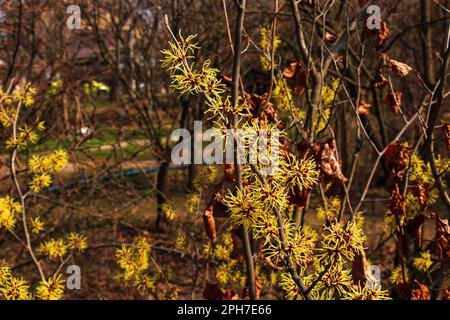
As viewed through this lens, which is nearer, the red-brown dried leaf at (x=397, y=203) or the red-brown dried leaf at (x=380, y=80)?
the red-brown dried leaf at (x=397, y=203)

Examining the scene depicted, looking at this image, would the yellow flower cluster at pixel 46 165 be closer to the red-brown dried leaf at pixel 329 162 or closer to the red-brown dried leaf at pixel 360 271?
the red-brown dried leaf at pixel 329 162

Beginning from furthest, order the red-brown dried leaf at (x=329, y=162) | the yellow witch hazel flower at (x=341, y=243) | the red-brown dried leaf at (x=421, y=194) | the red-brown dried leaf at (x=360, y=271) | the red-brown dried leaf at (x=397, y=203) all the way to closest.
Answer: the red-brown dried leaf at (x=421, y=194) → the red-brown dried leaf at (x=397, y=203) → the red-brown dried leaf at (x=329, y=162) → the red-brown dried leaf at (x=360, y=271) → the yellow witch hazel flower at (x=341, y=243)

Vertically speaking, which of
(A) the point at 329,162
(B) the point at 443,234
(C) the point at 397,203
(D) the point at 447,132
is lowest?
(B) the point at 443,234

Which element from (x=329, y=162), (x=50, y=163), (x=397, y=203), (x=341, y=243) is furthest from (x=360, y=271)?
(x=50, y=163)

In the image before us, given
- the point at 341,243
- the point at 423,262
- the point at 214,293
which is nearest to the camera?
the point at 341,243

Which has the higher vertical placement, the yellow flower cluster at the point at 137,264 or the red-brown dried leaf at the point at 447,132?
the red-brown dried leaf at the point at 447,132

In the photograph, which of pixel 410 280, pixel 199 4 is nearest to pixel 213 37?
pixel 199 4

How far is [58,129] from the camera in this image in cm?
786

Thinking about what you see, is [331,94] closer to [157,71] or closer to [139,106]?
[139,106]

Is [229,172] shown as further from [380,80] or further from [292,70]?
[380,80]

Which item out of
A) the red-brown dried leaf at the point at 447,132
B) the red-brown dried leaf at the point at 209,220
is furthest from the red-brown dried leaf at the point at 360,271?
the red-brown dried leaf at the point at 447,132

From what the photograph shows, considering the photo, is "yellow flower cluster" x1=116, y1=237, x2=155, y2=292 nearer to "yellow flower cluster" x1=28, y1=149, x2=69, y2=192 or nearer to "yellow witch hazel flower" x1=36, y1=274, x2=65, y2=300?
"yellow flower cluster" x1=28, y1=149, x2=69, y2=192

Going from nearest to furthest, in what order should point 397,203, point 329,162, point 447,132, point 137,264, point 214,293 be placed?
point 329,162 < point 447,132 < point 397,203 < point 214,293 < point 137,264
